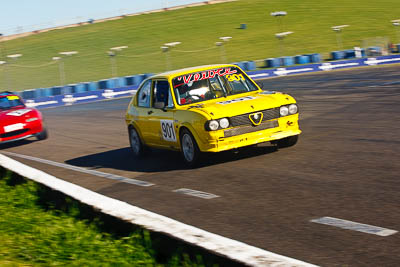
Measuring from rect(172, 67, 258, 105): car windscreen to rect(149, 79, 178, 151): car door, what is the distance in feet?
0.70

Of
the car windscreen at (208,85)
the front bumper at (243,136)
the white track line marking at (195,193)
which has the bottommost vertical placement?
the white track line marking at (195,193)

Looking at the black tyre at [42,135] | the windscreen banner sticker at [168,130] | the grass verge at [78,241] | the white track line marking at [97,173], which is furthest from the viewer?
the black tyre at [42,135]

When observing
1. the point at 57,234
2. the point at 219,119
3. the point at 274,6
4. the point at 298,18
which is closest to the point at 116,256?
the point at 57,234

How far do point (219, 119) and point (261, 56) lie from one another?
49.4m

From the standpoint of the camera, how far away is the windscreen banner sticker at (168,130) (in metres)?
10.1

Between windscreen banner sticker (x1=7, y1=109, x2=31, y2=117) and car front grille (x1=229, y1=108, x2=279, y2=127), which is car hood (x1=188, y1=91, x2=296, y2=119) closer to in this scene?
A: car front grille (x1=229, y1=108, x2=279, y2=127)

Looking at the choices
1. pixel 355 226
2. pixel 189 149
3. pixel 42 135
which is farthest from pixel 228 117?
pixel 42 135

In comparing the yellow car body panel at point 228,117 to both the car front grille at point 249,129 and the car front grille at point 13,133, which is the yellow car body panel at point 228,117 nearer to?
the car front grille at point 249,129

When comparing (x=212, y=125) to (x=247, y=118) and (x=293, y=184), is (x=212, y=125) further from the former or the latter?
(x=293, y=184)

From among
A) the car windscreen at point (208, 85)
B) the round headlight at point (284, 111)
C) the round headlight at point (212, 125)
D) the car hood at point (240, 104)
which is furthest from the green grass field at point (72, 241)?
the round headlight at point (284, 111)

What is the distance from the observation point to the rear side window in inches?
439

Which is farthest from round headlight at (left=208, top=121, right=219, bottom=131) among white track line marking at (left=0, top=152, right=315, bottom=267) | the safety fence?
the safety fence

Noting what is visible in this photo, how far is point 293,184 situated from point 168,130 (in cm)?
338

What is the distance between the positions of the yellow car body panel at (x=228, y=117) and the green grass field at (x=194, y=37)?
46.5m
